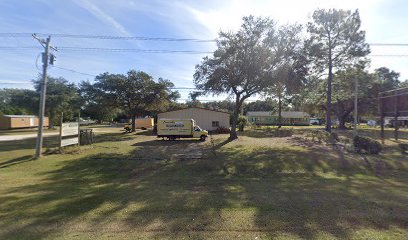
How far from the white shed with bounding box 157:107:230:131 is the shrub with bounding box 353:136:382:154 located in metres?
24.9

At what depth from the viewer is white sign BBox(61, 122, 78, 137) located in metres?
22.8

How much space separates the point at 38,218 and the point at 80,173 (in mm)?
8051

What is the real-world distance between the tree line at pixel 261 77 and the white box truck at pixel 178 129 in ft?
11.2

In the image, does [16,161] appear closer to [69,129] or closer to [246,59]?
[69,129]

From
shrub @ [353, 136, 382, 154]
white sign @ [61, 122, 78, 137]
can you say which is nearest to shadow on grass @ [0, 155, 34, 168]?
white sign @ [61, 122, 78, 137]

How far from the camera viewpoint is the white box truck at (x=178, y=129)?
32531mm

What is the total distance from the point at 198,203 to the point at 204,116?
121ft

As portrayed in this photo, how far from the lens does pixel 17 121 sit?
5903cm

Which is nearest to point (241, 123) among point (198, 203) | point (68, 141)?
point (68, 141)

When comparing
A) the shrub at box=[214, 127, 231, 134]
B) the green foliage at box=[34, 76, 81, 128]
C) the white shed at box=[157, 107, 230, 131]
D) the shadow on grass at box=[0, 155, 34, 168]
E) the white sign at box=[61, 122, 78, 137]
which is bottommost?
the shadow on grass at box=[0, 155, 34, 168]

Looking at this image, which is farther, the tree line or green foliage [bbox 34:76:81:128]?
green foliage [bbox 34:76:81:128]

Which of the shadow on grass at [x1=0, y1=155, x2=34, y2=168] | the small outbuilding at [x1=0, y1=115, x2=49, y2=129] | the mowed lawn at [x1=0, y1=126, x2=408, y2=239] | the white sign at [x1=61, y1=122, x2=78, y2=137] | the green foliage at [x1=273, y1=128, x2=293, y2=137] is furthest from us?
the small outbuilding at [x1=0, y1=115, x2=49, y2=129]

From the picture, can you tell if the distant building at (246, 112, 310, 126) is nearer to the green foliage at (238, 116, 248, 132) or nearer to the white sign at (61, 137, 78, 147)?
the green foliage at (238, 116, 248, 132)

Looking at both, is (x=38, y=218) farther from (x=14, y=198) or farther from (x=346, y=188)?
(x=346, y=188)
